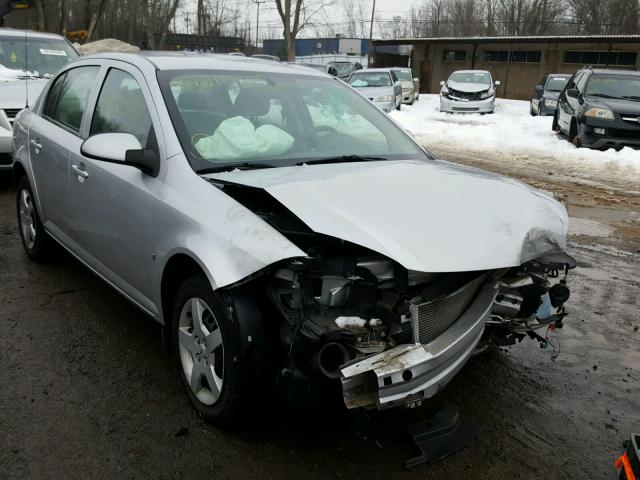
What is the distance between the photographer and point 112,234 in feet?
11.8

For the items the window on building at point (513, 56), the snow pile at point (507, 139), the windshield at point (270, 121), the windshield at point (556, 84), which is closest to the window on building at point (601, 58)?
the window on building at point (513, 56)

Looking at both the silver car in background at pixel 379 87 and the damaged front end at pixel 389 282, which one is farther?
the silver car in background at pixel 379 87

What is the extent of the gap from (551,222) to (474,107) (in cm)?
→ 1983

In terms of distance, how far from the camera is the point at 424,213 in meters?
2.68

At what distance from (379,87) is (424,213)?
1783 centimetres

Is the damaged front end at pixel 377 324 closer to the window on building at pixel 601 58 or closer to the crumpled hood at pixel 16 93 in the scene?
the crumpled hood at pixel 16 93

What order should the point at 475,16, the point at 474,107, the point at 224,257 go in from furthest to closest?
the point at 475,16 → the point at 474,107 → the point at 224,257

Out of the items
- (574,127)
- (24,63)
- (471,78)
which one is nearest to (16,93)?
(24,63)

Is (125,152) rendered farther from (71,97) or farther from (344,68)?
(344,68)

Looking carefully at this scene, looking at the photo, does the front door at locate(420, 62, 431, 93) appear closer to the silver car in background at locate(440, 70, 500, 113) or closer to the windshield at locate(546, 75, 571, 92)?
the windshield at locate(546, 75, 571, 92)

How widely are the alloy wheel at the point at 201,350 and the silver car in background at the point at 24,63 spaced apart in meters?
6.01

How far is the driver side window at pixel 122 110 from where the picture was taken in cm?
A: 353

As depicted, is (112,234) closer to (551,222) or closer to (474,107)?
(551,222)

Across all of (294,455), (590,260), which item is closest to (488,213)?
(294,455)
